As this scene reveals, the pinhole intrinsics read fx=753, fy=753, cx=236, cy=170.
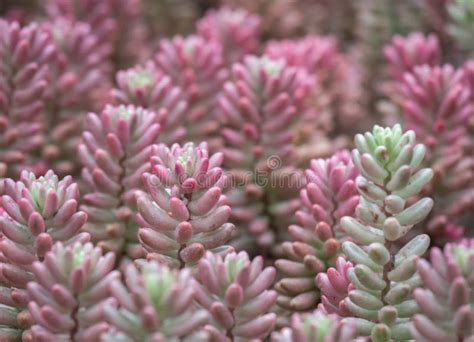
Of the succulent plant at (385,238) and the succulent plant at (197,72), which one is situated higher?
the succulent plant at (197,72)

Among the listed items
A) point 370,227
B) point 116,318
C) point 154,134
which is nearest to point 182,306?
point 116,318

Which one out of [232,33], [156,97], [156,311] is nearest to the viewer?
[156,311]

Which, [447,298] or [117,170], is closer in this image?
[447,298]

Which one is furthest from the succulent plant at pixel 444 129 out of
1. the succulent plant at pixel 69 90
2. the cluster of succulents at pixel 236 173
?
the succulent plant at pixel 69 90

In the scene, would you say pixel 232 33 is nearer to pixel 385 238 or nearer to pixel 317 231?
pixel 317 231

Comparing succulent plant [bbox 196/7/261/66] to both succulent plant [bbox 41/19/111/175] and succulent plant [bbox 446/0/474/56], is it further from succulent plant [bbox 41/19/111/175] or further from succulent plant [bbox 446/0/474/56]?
succulent plant [bbox 446/0/474/56]

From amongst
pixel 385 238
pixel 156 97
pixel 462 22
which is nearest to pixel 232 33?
pixel 156 97

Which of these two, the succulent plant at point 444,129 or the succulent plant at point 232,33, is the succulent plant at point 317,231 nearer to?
the succulent plant at point 444,129
